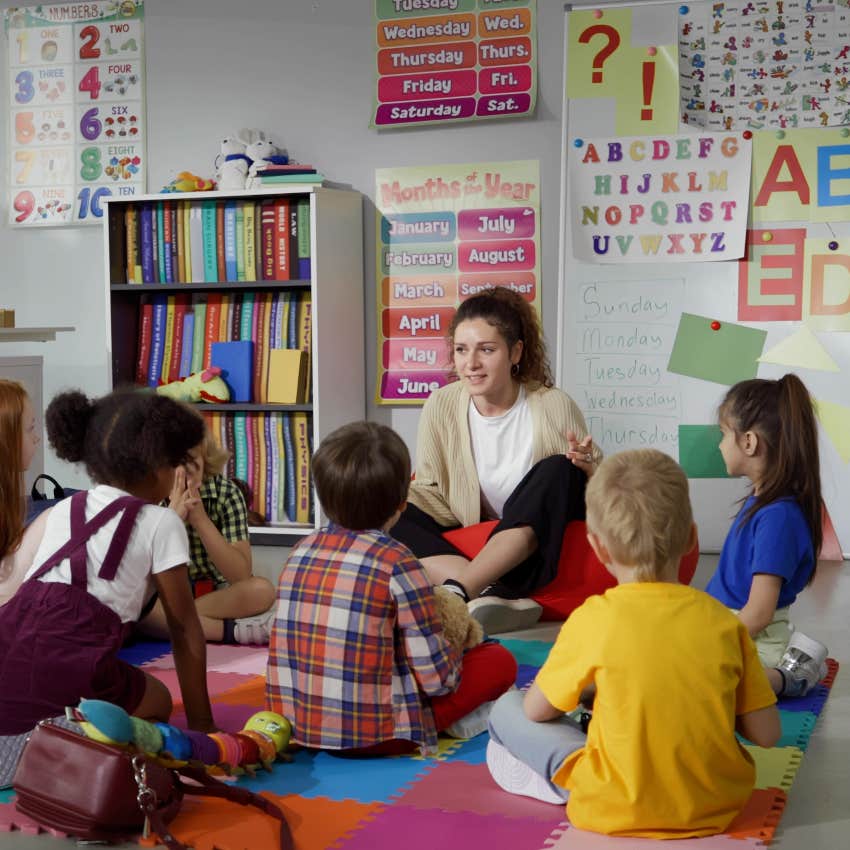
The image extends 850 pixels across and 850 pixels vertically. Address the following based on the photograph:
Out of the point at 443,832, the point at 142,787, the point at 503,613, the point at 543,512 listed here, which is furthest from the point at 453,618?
the point at 543,512

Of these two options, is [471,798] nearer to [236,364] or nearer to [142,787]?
[142,787]

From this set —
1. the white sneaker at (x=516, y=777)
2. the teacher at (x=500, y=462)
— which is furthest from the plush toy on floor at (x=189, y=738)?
the teacher at (x=500, y=462)

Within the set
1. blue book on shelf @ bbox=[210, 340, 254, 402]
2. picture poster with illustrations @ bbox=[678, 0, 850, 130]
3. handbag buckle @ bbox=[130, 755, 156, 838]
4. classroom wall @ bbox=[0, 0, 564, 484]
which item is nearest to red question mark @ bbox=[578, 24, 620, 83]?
classroom wall @ bbox=[0, 0, 564, 484]

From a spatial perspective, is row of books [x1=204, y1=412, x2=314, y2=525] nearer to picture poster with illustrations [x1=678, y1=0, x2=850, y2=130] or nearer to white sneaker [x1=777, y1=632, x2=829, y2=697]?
picture poster with illustrations [x1=678, y1=0, x2=850, y2=130]

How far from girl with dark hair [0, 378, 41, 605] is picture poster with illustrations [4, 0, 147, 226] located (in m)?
2.47

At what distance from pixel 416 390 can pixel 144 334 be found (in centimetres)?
100

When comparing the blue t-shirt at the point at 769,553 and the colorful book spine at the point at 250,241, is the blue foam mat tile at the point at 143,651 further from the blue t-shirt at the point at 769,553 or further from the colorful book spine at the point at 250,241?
the colorful book spine at the point at 250,241

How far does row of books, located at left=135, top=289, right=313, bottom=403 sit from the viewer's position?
4.28 meters

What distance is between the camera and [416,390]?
4422 mm

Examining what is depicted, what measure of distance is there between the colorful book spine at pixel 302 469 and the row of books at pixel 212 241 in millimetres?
505

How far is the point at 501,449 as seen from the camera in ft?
11.0

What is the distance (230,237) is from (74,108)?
983mm

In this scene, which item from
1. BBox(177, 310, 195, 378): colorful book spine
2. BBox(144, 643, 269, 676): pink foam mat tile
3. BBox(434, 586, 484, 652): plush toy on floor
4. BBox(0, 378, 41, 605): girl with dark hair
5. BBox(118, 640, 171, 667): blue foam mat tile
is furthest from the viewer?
BBox(177, 310, 195, 378): colorful book spine

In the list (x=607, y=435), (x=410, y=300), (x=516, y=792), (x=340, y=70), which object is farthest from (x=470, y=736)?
(x=340, y=70)
